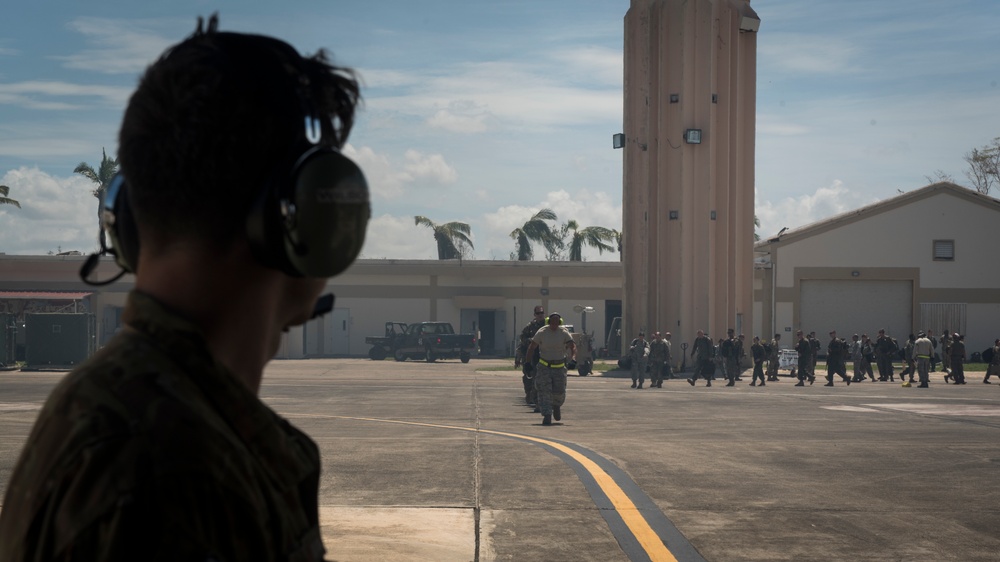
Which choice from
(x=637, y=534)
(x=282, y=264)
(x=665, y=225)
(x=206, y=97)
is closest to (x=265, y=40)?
(x=206, y=97)

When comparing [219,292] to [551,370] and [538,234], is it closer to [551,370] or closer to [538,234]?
[551,370]

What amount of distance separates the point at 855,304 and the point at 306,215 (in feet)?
192

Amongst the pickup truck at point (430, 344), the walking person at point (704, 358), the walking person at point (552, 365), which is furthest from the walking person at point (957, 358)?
the pickup truck at point (430, 344)

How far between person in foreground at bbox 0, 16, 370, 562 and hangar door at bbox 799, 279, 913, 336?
57635 millimetres

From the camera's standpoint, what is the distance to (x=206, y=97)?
1491mm

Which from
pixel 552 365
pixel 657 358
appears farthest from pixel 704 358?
pixel 552 365

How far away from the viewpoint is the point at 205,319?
5.06 ft

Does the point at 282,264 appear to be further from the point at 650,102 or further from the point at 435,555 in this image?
the point at 650,102

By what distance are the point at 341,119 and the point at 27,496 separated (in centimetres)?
81

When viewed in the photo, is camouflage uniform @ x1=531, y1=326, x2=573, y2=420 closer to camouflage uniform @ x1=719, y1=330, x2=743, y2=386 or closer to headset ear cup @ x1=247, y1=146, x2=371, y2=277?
headset ear cup @ x1=247, y1=146, x2=371, y2=277

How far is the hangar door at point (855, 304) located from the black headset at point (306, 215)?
57573 millimetres

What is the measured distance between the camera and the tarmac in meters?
7.84

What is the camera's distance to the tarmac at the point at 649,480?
309 inches

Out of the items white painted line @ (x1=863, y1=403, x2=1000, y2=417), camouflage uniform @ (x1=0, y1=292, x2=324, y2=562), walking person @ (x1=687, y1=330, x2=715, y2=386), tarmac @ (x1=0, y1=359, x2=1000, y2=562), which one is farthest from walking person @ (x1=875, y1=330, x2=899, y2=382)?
camouflage uniform @ (x1=0, y1=292, x2=324, y2=562)
